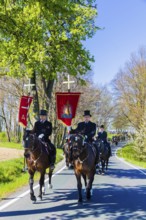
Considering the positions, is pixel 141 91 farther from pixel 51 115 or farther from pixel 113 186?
pixel 113 186

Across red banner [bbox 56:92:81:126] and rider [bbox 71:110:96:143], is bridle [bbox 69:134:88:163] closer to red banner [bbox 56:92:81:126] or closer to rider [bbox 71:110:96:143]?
rider [bbox 71:110:96:143]

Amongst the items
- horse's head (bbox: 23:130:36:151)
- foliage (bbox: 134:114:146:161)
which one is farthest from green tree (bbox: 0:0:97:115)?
foliage (bbox: 134:114:146:161)

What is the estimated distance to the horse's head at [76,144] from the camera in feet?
32.2

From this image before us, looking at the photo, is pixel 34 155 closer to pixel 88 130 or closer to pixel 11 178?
pixel 88 130

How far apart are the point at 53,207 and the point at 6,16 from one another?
5.54 metres

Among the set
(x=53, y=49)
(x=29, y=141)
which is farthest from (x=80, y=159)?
(x=53, y=49)

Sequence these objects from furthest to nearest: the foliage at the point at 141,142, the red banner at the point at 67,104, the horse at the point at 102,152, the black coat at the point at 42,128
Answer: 1. the foliage at the point at 141,142
2. the horse at the point at 102,152
3. the red banner at the point at 67,104
4. the black coat at the point at 42,128

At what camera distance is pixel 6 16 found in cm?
1020

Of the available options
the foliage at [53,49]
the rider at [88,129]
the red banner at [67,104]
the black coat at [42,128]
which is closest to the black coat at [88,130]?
the rider at [88,129]

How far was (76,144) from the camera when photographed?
9.84m

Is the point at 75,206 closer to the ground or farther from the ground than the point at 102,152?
closer to the ground

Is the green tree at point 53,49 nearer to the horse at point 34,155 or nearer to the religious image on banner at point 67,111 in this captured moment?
the religious image on banner at point 67,111

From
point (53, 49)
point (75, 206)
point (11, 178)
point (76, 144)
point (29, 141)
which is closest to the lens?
point (75, 206)

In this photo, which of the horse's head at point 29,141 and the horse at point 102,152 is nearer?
the horse's head at point 29,141
